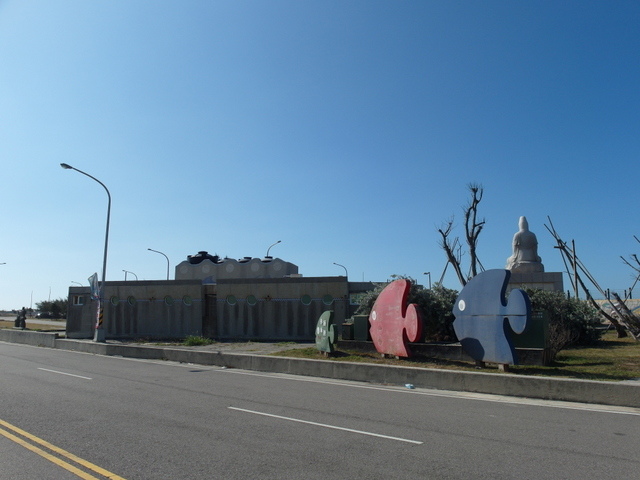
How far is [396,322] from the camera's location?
1664 cm

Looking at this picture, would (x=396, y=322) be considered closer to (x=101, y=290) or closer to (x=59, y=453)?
(x=59, y=453)

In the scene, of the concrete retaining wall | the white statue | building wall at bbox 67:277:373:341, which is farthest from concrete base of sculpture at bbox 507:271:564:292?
the concrete retaining wall

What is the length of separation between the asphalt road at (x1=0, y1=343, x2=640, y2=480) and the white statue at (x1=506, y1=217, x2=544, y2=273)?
105 feet

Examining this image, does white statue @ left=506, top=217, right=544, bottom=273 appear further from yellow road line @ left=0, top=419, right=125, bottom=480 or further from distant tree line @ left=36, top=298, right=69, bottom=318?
distant tree line @ left=36, top=298, right=69, bottom=318

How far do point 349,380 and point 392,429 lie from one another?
7.04 meters

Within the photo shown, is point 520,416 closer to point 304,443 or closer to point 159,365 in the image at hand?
point 304,443

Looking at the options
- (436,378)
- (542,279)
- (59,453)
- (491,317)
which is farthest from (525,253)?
(59,453)

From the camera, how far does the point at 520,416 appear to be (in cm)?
952

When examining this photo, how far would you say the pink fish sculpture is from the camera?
51.8ft

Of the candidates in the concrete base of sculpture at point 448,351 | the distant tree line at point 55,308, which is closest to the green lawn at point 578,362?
the concrete base of sculpture at point 448,351

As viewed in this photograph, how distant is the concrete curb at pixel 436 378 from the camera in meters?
10.8

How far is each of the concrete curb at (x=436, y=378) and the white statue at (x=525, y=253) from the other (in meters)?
29.8

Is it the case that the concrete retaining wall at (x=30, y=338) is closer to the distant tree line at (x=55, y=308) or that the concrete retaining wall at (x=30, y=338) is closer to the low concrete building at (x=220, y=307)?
the low concrete building at (x=220, y=307)

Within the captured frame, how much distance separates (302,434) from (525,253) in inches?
1526
